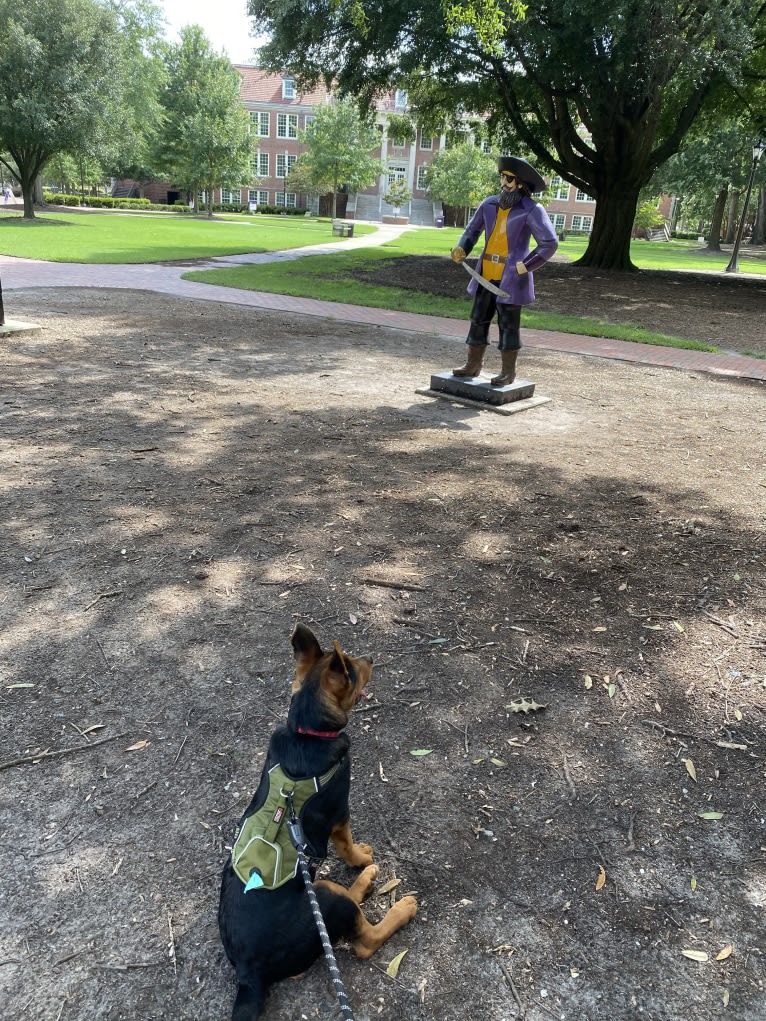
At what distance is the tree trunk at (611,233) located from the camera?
23406 millimetres

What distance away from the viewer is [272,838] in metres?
1.97

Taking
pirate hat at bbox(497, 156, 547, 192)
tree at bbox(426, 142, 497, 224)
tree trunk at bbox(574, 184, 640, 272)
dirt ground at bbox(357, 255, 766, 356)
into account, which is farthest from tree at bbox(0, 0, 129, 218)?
tree at bbox(426, 142, 497, 224)

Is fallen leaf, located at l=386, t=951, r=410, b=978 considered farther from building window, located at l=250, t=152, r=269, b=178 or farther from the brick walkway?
building window, located at l=250, t=152, r=269, b=178

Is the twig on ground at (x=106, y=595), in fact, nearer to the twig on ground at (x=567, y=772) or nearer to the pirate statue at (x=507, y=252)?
the twig on ground at (x=567, y=772)

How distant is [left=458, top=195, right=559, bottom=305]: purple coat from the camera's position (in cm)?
735

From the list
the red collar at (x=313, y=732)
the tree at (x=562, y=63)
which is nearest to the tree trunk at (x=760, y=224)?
the tree at (x=562, y=63)

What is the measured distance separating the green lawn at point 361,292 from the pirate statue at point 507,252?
6005 mm

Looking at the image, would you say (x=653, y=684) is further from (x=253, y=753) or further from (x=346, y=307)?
(x=346, y=307)

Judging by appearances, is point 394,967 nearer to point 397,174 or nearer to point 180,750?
point 180,750

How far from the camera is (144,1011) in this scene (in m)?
1.96

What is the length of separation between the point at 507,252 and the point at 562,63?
1362 cm

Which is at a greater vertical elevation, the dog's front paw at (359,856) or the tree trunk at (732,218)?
the tree trunk at (732,218)

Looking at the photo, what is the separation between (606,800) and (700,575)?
215 centimetres

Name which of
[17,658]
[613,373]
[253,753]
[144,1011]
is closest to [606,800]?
[253,753]
